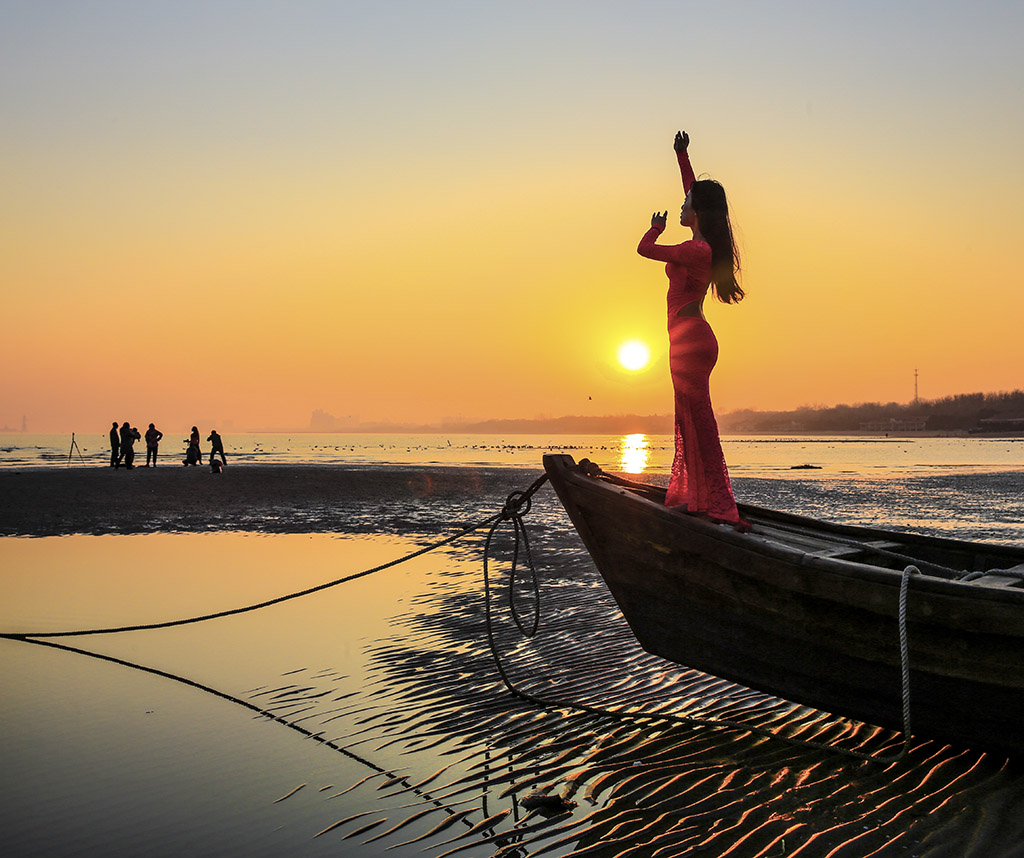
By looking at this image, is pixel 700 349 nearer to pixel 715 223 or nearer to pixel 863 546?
pixel 715 223

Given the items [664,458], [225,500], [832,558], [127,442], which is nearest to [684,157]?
[832,558]

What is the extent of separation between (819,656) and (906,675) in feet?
1.60

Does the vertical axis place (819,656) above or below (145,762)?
above

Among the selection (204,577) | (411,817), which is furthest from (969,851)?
(204,577)

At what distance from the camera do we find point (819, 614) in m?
4.33

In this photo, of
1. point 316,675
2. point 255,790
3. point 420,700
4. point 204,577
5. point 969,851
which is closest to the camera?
point 969,851

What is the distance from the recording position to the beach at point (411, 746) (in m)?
3.51

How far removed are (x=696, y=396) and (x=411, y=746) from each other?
291cm

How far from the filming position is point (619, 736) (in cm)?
470

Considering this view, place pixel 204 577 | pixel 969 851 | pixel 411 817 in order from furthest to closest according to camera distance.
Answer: pixel 204 577 → pixel 411 817 → pixel 969 851

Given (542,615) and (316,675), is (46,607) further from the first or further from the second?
(542,615)

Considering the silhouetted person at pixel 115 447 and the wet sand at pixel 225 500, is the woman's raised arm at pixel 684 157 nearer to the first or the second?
the wet sand at pixel 225 500

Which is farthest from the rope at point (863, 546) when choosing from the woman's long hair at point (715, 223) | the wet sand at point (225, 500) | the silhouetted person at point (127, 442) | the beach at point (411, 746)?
the silhouetted person at point (127, 442)

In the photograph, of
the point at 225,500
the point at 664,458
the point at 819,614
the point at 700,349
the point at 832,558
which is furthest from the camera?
the point at 664,458
